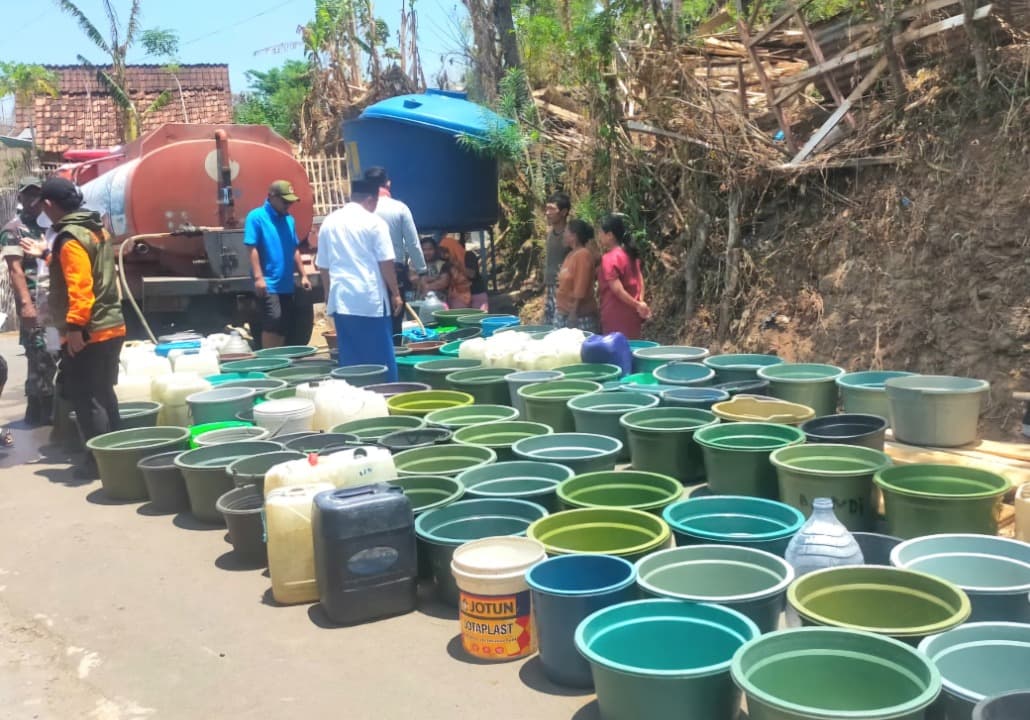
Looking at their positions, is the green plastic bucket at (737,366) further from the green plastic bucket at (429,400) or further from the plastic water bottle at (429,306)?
the plastic water bottle at (429,306)

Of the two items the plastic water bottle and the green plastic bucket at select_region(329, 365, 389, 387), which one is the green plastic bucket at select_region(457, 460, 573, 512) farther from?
the plastic water bottle

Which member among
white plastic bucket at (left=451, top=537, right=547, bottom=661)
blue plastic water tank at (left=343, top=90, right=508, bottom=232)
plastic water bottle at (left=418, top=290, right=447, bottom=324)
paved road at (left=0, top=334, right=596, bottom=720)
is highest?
blue plastic water tank at (left=343, top=90, right=508, bottom=232)

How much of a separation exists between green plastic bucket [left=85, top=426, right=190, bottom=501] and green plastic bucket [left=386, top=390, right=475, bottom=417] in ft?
4.30

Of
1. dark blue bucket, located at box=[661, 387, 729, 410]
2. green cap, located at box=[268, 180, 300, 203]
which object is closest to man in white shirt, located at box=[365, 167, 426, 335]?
green cap, located at box=[268, 180, 300, 203]

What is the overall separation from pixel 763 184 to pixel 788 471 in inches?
187

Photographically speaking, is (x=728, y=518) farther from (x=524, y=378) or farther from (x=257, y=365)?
(x=257, y=365)

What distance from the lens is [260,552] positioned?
14.8 feet

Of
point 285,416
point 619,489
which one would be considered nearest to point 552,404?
point 619,489

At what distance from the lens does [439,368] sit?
273 inches

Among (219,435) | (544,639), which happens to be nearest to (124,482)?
(219,435)

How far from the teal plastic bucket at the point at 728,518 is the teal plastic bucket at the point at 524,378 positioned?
2231mm

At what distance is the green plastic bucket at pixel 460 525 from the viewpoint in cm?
389

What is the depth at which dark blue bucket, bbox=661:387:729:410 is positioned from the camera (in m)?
5.41

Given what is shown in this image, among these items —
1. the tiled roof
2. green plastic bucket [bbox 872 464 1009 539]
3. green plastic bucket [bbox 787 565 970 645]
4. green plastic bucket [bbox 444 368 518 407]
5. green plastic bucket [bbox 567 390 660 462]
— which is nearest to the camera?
green plastic bucket [bbox 787 565 970 645]
